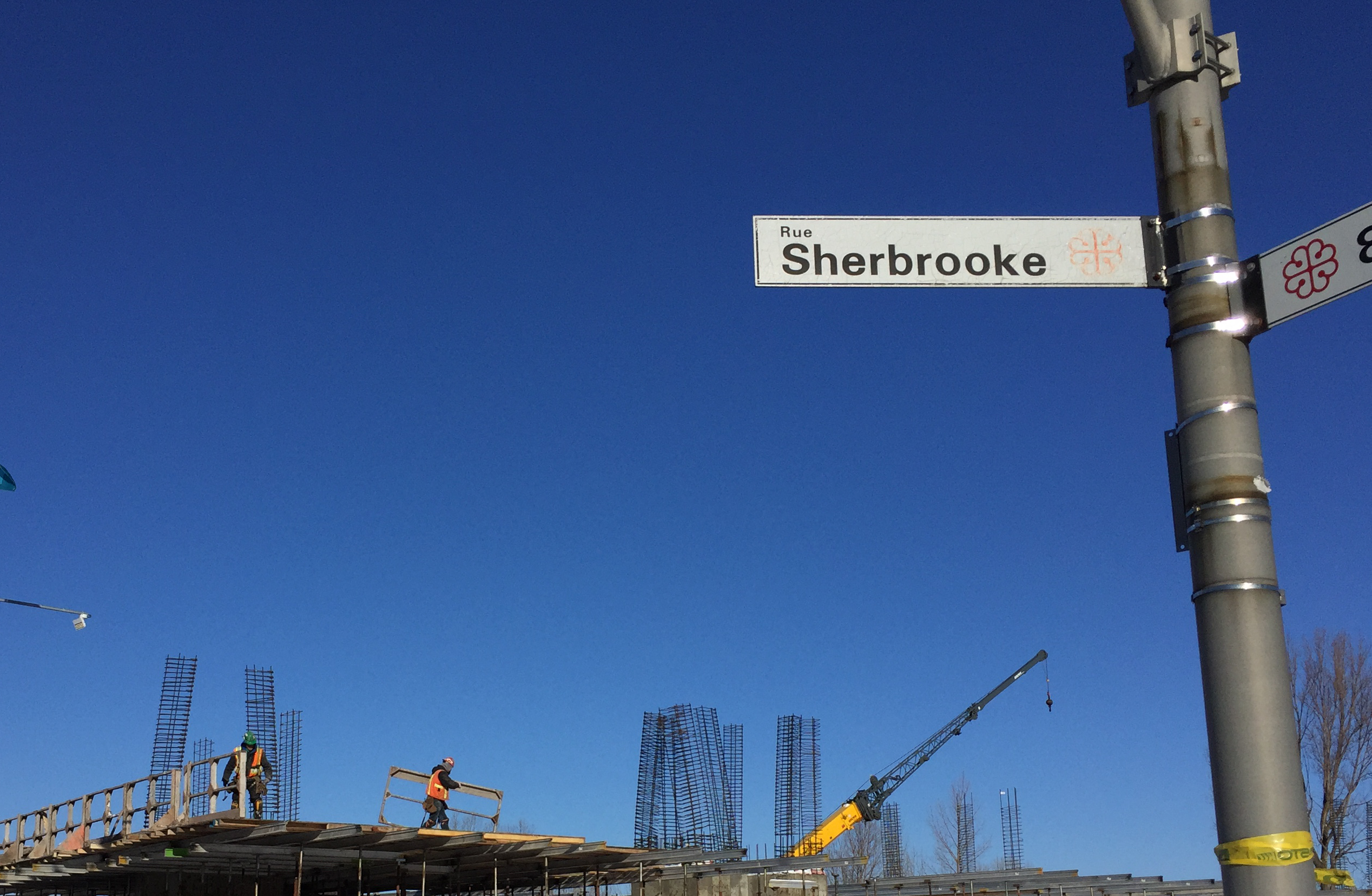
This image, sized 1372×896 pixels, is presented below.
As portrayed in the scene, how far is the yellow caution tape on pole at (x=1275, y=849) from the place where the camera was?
4.09m

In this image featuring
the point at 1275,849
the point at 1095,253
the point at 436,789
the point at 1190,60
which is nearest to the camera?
the point at 1275,849

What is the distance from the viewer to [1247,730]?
4160 mm

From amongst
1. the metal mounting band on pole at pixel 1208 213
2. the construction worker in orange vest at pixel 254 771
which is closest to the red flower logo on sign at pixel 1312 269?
the metal mounting band on pole at pixel 1208 213

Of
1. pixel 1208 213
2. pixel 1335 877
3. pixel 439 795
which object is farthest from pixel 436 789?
pixel 1335 877

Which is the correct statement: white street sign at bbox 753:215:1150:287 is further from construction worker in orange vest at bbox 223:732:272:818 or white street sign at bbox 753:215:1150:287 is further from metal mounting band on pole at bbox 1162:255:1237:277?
construction worker in orange vest at bbox 223:732:272:818

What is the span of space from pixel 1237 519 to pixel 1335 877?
45217 mm

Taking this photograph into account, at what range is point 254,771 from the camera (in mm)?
23531

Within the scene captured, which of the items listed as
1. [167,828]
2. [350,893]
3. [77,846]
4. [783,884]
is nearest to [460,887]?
[350,893]

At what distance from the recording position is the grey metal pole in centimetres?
415

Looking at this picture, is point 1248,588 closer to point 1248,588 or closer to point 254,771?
point 1248,588

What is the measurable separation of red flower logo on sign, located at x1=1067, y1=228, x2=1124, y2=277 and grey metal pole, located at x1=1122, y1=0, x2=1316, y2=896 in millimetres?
A: 183

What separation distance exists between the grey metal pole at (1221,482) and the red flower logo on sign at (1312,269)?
20 cm

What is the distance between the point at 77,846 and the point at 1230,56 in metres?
25.1

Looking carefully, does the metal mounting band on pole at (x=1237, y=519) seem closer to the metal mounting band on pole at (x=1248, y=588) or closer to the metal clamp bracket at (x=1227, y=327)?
the metal mounting band on pole at (x=1248, y=588)
